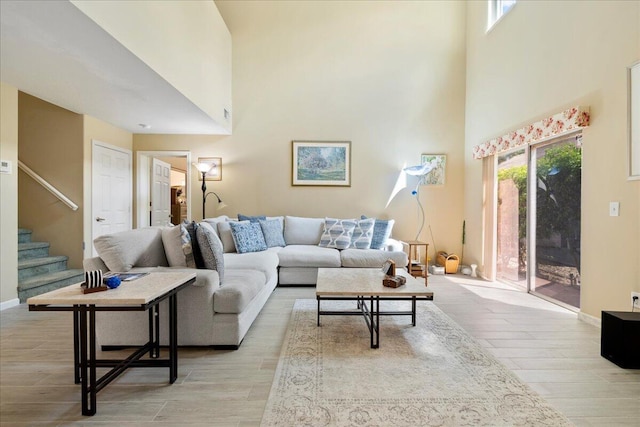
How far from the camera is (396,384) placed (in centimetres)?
184

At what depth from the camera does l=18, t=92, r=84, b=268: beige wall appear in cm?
430

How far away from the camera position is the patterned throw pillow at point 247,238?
405 cm

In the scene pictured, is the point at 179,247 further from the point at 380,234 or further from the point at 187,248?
the point at 380,234

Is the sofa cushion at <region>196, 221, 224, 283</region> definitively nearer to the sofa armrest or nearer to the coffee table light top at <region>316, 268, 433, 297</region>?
the coffee table light top at <region>316, 268, 433, 297</region>

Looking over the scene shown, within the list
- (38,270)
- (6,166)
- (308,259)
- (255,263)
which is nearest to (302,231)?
(308,259)

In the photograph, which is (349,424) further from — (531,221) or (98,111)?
(98,111)

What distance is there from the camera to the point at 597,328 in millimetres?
2764

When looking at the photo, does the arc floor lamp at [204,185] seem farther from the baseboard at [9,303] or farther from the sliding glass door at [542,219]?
the sliding glass door at [542,219]

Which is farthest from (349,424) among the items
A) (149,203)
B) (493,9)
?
(493,9)

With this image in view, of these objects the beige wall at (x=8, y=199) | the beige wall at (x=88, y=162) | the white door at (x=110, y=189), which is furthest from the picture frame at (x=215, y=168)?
the beige wall at (x=8, y=199)

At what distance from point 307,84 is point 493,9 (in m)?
3.03

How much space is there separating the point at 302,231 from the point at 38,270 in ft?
11.2

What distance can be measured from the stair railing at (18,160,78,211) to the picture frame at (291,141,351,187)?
3.16 meters

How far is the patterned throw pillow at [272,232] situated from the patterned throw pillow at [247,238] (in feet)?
0.65
